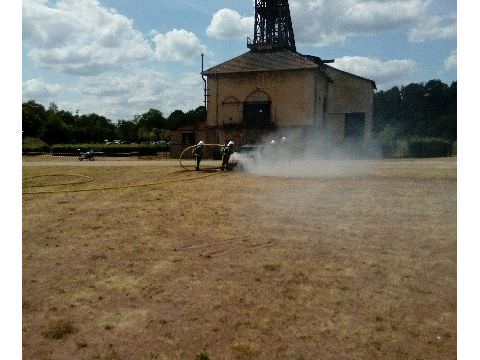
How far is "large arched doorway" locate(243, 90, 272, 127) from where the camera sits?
39312 mm

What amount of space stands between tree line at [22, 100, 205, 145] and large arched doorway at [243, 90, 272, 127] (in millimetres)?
6612

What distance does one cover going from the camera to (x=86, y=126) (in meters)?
106

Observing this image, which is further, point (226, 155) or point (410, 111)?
point (410, 111)

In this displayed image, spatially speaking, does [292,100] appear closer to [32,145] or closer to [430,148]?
[430,148]

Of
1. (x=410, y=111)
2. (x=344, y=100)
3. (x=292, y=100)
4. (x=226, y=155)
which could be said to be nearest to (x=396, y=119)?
(x=410, y=111)

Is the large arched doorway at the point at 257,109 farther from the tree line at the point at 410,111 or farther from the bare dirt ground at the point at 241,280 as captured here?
the bare dirt ground at the point at 241,280

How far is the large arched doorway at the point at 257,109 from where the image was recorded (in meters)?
39.3

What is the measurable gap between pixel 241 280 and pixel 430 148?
130 feet

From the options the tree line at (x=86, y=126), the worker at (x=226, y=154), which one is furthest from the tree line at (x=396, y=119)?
the worker at (x=226, y=154)

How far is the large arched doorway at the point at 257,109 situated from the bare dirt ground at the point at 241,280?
92.1ft

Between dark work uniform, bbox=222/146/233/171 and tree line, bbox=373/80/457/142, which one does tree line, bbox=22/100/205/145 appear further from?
tree line, bbox=373/80/457/142

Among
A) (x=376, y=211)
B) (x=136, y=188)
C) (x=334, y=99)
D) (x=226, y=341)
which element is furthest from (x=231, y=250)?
(x=334, y=99)

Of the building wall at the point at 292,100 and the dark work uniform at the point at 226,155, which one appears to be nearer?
the dark work uniform at the point at 226,155

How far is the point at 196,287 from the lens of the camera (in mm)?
6215
